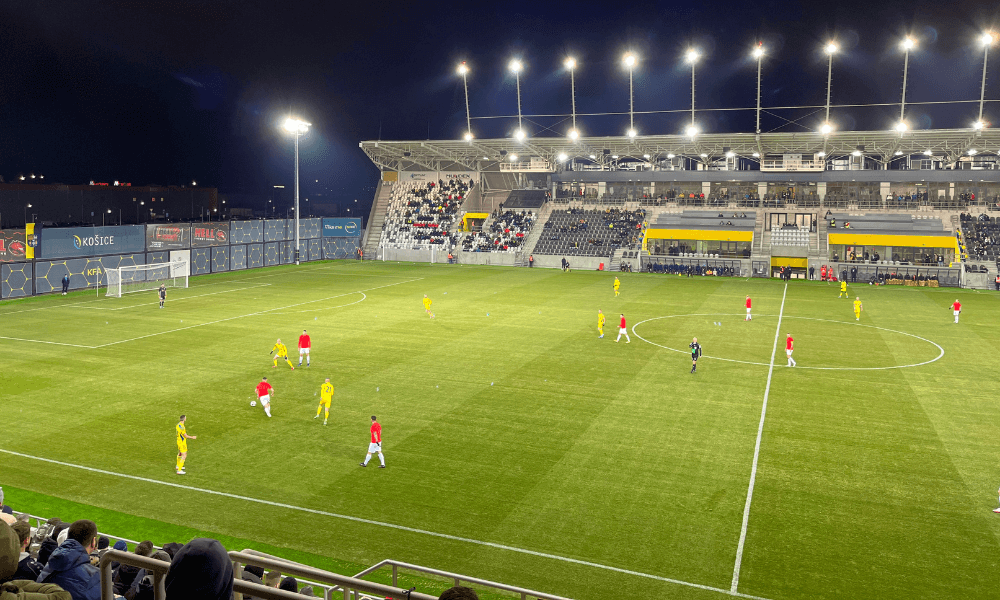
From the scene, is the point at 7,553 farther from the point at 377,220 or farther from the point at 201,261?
the point at 377,220

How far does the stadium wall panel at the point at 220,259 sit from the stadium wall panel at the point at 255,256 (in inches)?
120

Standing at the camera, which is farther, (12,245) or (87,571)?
(12,245)

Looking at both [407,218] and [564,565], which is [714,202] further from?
[564,565]

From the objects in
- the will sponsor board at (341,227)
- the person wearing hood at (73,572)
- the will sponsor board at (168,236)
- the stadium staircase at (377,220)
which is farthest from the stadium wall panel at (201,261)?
the person wearing hood at (73,572)

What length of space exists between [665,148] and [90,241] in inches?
2061

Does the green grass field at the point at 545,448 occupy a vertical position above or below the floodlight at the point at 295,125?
below

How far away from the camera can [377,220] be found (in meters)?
86.2

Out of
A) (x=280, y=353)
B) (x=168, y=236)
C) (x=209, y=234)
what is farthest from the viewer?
(x=209, y=234)

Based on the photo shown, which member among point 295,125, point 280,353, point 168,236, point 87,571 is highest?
point 295,125

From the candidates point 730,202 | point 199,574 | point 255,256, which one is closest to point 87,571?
point 199,574

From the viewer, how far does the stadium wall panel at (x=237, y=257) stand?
202ft

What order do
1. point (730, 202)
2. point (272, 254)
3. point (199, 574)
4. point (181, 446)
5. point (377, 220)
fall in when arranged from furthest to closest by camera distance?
1. point (377, 220)
2. point (730, 202)
3. point (272, 254)
4. point (181, 446)
5. point (199, 574)

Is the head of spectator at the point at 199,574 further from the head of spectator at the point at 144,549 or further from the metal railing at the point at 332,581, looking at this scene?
the head of spectator at the point at 144,549

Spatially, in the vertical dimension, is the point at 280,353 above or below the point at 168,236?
below
